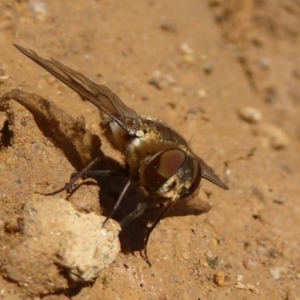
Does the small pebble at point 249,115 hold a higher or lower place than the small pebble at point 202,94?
lower

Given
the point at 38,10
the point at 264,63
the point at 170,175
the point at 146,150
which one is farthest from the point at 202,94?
the point at 170,175

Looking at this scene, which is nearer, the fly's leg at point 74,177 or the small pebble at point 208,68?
the fly's leg at point 74,177

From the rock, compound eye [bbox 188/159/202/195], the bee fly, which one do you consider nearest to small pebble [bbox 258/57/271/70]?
the bee fly

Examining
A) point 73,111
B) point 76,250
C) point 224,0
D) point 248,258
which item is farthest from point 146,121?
point 224,0

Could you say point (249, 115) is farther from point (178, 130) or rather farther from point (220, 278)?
point (220, 278)

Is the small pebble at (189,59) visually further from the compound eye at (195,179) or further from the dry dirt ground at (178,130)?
the compound eye at (195,179)

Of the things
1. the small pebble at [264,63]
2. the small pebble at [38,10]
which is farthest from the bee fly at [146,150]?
the small pebble at [264,63]

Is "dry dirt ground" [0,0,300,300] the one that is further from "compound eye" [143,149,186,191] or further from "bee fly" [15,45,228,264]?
"compound eye" [143,149,186,191]
